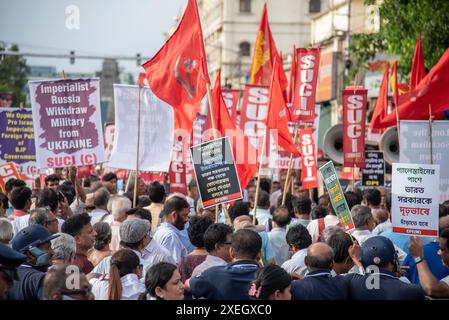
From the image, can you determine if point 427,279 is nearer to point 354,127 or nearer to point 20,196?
point 20,196

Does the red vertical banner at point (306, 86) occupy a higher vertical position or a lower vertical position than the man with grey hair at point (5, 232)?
higher

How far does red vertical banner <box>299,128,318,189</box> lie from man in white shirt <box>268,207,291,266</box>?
4.54 metres

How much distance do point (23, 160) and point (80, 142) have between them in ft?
12.4

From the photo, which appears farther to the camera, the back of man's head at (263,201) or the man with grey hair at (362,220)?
the back of man's head at (263,201)

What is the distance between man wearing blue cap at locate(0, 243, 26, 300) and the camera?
561 centimetres

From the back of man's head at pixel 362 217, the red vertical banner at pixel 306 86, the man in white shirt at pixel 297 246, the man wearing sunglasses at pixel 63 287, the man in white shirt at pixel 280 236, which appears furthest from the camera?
the red vertical banner at pixel 306 86

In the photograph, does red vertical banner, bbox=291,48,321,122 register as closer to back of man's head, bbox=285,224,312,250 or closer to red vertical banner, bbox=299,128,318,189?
red vertical banner, bbox=299,128,318,189

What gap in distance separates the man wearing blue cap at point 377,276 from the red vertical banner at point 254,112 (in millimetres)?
10233

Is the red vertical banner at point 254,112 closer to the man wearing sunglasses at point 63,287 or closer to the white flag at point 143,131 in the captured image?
the white flag at point 143,131

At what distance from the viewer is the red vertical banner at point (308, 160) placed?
1445cm

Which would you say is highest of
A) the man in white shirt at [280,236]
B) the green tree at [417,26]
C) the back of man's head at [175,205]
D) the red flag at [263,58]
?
the green tree at [417,26]

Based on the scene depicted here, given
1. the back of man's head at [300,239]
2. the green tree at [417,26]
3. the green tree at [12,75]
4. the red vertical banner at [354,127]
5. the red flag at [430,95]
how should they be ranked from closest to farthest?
the back of man's head at [300,239], the red flag at [430,95], the red vertical banner at [354,127], the green tree at [417,26], the green tree at [12,75]

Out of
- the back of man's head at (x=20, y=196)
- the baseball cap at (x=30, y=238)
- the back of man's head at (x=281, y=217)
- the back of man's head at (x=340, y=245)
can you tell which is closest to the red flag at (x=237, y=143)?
the back of man's head at (x=281, y=217)

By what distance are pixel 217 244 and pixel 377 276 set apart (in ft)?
5.00
